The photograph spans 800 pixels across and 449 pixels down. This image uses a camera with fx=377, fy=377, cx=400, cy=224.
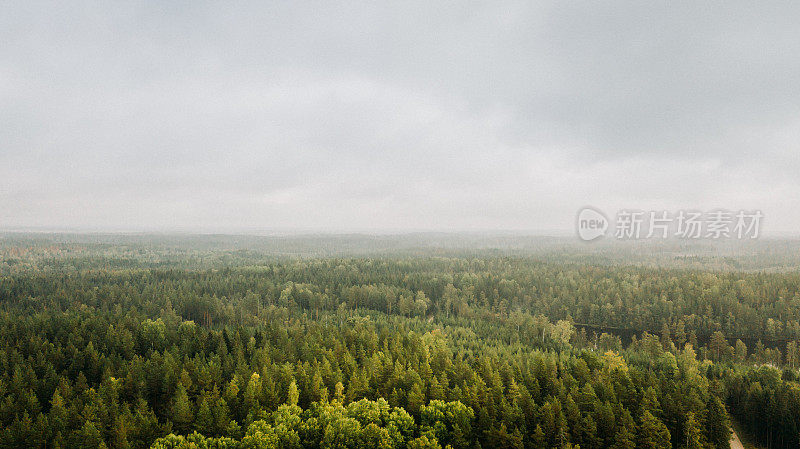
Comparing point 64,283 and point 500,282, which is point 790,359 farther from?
point 64,283

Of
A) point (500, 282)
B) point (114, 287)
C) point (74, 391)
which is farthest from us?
point (500, 282)

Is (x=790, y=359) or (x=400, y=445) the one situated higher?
(x=400, y=445)

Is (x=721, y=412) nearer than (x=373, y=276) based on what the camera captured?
Yes

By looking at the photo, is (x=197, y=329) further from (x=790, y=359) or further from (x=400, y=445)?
(x=790, y=359)

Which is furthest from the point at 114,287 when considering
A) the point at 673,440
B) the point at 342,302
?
the point at 673,440

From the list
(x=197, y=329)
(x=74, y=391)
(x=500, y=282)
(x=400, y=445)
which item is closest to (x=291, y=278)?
(x=197, y=329)

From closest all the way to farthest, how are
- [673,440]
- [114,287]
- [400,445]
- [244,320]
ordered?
Answer: [400,445]
[673,440]
[244,320]
[114,287]
